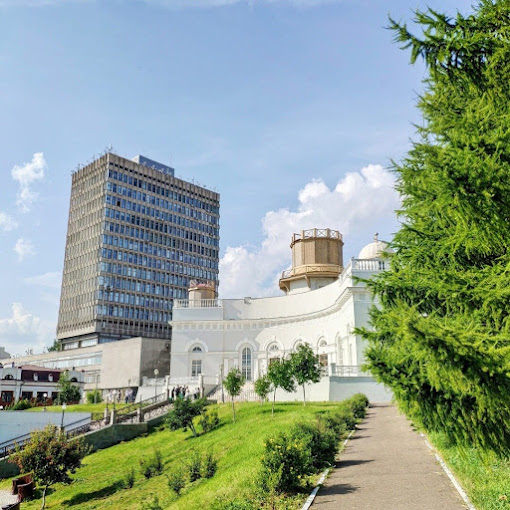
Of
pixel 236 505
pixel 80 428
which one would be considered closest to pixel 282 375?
pixel 80 428

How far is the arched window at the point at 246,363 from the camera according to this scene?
49.3 meters

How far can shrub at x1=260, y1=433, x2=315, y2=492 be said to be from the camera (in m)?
11.9

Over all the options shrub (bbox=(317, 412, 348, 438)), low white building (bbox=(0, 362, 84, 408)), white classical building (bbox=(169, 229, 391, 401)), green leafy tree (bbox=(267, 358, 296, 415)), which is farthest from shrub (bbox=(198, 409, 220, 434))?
low white building (bbox=(0, 362, 84, 408))

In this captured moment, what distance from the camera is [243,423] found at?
27266 mm

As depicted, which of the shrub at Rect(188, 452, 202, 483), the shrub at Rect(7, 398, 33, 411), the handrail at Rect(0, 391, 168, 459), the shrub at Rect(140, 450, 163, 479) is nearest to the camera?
the shrub at Rect(188, 452, 202, 483)

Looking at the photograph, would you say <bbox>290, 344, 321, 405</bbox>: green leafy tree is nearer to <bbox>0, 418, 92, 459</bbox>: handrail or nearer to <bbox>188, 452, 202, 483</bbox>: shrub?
<bbox>188, 452, 202, 483</bbox>: shrub

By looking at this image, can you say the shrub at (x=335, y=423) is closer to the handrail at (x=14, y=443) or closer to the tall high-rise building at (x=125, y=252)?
the handrail at (x=14, y=443)

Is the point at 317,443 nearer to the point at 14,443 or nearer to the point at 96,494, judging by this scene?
the point at 96,494

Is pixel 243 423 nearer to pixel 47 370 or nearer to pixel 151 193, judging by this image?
pixel 47 370

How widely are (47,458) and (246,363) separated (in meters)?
28.1

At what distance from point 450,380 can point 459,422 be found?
1569 mm

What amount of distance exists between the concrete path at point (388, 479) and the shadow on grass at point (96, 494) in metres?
10.7

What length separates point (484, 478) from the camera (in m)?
10.5

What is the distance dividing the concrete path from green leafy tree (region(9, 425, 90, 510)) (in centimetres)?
1303
